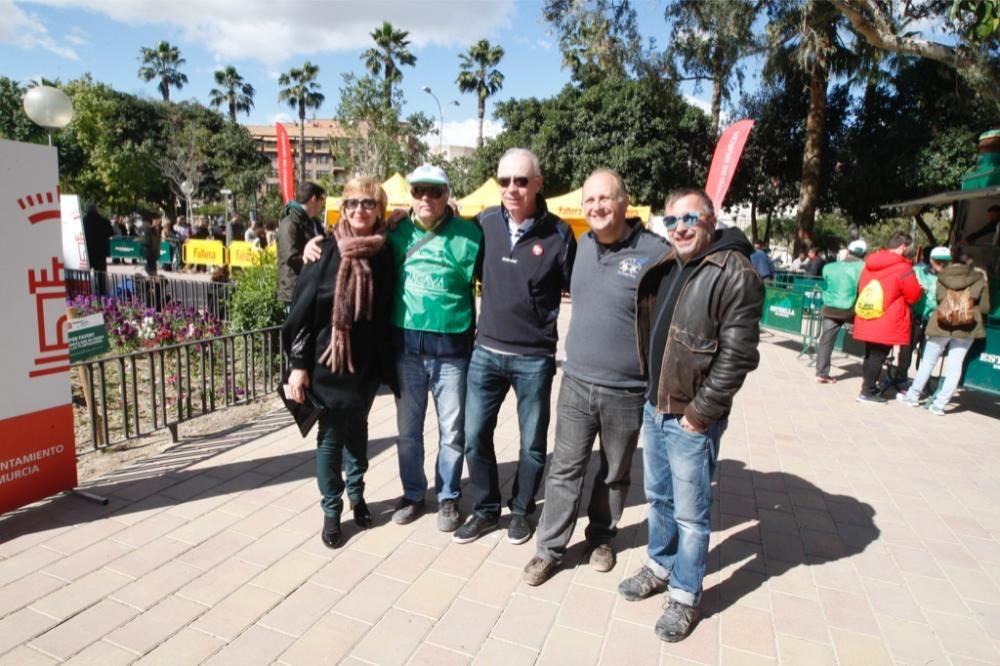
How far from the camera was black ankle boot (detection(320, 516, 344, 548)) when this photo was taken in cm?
313

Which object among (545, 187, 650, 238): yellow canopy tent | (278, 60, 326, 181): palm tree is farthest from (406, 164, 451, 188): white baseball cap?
(278, 60, 326, 181): palm tree

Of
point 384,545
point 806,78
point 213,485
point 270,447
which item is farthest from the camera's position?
point 806,78

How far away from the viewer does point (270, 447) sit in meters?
4.53

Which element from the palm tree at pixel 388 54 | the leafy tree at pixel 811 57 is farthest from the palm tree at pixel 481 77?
the leafy tree at pixel 811 57

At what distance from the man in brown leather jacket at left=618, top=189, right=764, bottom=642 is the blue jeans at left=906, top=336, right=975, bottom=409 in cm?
560

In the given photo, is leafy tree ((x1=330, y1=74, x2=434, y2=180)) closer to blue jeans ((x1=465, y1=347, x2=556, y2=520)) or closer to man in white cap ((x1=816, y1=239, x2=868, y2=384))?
man in white cap ((x1=816, y1=239, x2=868, y2=384))

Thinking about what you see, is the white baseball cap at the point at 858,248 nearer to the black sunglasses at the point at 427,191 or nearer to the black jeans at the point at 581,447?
the black jeans at the point at 581,447

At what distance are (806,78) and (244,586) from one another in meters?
21.2

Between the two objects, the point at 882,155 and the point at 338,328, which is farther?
the point at 882,155

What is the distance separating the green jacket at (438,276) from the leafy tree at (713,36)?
1464cm

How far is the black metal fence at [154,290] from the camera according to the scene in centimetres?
801

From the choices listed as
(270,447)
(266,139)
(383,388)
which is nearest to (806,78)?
(383,388)

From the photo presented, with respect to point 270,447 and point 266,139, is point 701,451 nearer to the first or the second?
point 270,447

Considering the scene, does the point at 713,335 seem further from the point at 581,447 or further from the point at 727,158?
the point at 727,158
